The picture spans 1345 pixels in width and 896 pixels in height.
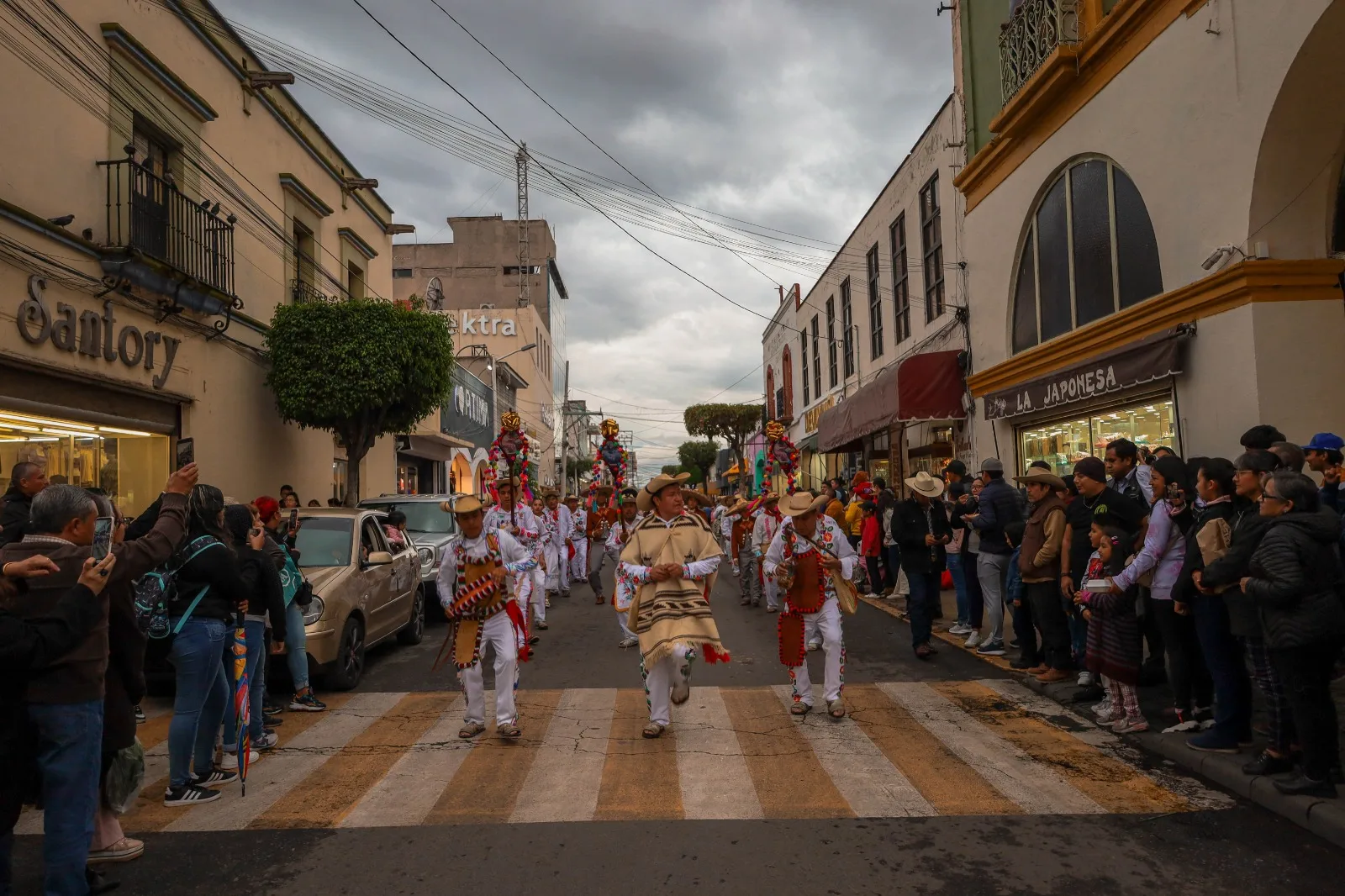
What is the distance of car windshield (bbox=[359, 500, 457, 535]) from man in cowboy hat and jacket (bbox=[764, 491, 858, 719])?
295 inches

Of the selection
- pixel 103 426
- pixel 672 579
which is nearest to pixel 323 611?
pixel 672 579

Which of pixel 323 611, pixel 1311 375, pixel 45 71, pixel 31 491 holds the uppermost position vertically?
pixel 45 71

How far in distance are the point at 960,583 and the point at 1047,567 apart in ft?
8.40

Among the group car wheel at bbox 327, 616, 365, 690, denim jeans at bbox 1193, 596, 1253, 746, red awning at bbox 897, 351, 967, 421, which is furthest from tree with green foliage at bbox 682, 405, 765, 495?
denim jeans at bbox 1193, 596, 1253, 746

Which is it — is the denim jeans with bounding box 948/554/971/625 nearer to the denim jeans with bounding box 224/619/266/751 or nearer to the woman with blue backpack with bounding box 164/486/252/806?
the denim jeans with bounding box 224/619/266/751

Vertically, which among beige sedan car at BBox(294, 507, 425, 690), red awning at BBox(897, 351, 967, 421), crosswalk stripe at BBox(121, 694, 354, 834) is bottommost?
crosswalk stripe at BBox(121, 694, 354, 834)

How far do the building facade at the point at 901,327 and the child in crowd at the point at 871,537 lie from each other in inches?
66.0

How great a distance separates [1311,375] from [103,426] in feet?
43.6

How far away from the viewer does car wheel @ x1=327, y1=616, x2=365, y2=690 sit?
8.08m

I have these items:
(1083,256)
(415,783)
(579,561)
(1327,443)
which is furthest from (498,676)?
(579,561)

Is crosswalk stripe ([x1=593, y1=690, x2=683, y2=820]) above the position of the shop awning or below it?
below

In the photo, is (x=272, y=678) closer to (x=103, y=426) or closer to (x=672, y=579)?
(x=672, y=579)

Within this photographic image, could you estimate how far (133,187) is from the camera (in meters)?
11.6

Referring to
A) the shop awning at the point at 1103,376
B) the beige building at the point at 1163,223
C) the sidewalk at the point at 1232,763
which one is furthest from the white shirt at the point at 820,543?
the shop awning at the point at 1103,376
